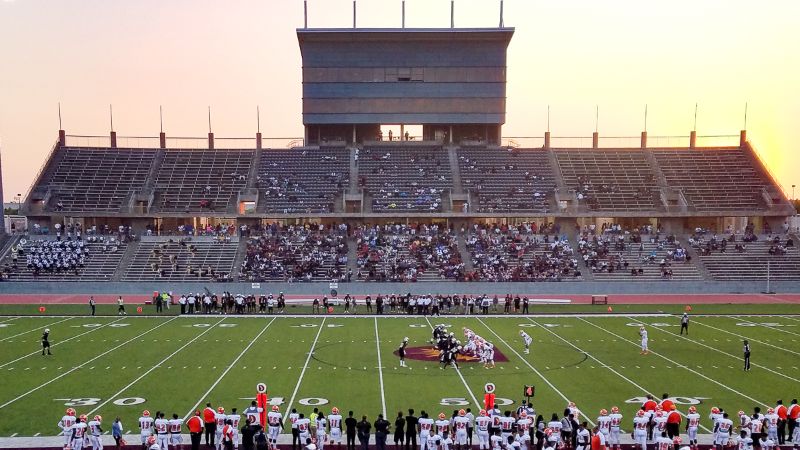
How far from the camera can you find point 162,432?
15.0 metres

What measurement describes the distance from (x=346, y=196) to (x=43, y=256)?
886 inches

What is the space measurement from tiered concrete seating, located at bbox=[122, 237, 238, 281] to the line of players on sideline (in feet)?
101

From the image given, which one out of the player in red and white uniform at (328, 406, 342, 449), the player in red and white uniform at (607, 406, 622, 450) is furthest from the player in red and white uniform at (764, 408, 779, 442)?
the player in red and white uniform at (328, 406, 342, 449)

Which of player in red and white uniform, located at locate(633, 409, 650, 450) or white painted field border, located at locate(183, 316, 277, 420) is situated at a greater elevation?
player in red and white uniform, located at locate(633, 409, 650, 450)

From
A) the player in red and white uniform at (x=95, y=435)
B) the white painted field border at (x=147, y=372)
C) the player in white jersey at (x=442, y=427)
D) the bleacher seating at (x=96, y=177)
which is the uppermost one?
the bleacher seating at (x=96, y=177)

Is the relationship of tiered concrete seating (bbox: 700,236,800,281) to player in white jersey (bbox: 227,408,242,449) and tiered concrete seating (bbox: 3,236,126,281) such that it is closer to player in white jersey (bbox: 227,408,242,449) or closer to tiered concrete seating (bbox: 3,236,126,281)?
player in white jersey (bbox: 227,408,242,449)

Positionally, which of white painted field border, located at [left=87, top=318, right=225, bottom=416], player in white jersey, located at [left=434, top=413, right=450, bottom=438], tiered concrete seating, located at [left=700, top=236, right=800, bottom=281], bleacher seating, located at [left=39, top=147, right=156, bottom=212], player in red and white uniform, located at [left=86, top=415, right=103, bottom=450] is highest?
bleacher seating, located at [left=39, top=147, right=156, bottom=212]

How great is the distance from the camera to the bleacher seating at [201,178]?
54.6 meters

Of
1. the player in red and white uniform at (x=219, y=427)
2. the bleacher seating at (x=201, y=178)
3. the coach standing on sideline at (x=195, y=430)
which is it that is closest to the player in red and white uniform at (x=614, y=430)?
the player in red and white uniform at (x=219, y=427)

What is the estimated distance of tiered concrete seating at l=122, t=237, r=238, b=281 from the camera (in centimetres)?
4631

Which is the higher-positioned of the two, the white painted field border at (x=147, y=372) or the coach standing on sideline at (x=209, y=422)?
the coach standing on sideline at (x=209, y=422)

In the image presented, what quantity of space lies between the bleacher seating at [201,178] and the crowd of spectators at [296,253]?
19.1 feet

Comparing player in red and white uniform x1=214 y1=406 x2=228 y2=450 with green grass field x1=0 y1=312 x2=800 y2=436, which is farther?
green grass field x1=0 y1=312 x2=800 y2=436

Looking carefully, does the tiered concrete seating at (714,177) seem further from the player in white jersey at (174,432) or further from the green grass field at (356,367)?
the player in white jersey at (174,432)
